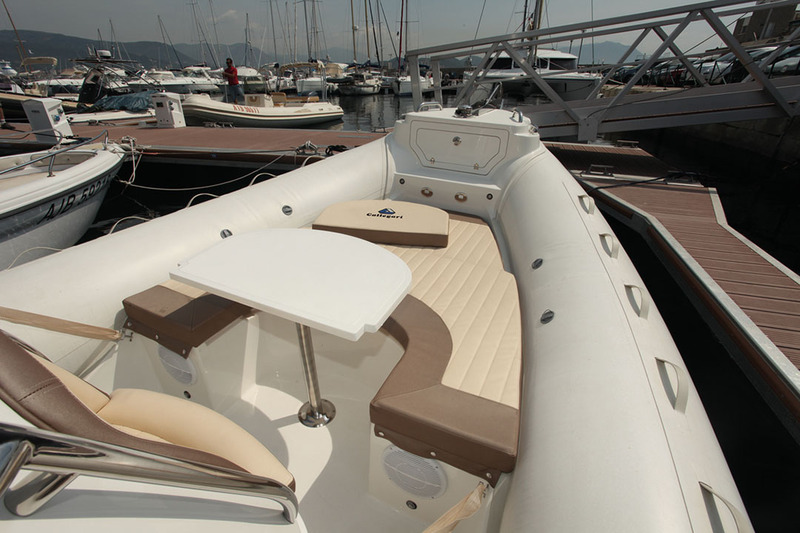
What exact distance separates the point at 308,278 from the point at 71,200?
12.7 feet

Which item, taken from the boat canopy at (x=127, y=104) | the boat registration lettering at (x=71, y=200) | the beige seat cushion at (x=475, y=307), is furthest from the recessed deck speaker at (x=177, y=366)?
the boat canopy at (x=127, y=104)

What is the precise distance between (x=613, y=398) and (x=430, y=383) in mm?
491

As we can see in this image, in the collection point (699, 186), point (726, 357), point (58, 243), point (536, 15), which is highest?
point (536, 15)

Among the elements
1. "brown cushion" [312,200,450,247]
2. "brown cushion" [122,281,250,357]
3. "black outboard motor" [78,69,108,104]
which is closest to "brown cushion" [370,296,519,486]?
"brown cushion" [122,281,250,357]

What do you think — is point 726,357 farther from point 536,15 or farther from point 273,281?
point 536,15

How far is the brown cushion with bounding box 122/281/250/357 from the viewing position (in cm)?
139

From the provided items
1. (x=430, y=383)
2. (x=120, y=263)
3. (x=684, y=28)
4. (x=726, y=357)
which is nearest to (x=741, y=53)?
(x=684, y=28)

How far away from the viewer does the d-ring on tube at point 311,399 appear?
141 cm

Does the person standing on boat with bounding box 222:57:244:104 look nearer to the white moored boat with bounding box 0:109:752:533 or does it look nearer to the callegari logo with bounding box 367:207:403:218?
the callegari logo with bounding box 367:207:403:218

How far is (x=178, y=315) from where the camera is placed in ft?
4.65

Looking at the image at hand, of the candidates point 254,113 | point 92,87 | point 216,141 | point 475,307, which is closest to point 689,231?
point 475,307

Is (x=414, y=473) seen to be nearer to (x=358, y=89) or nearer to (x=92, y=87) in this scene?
(x=92, y=87)

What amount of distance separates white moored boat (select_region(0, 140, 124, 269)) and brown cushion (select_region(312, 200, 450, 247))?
93.7 inches

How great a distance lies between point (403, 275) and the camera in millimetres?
1165
